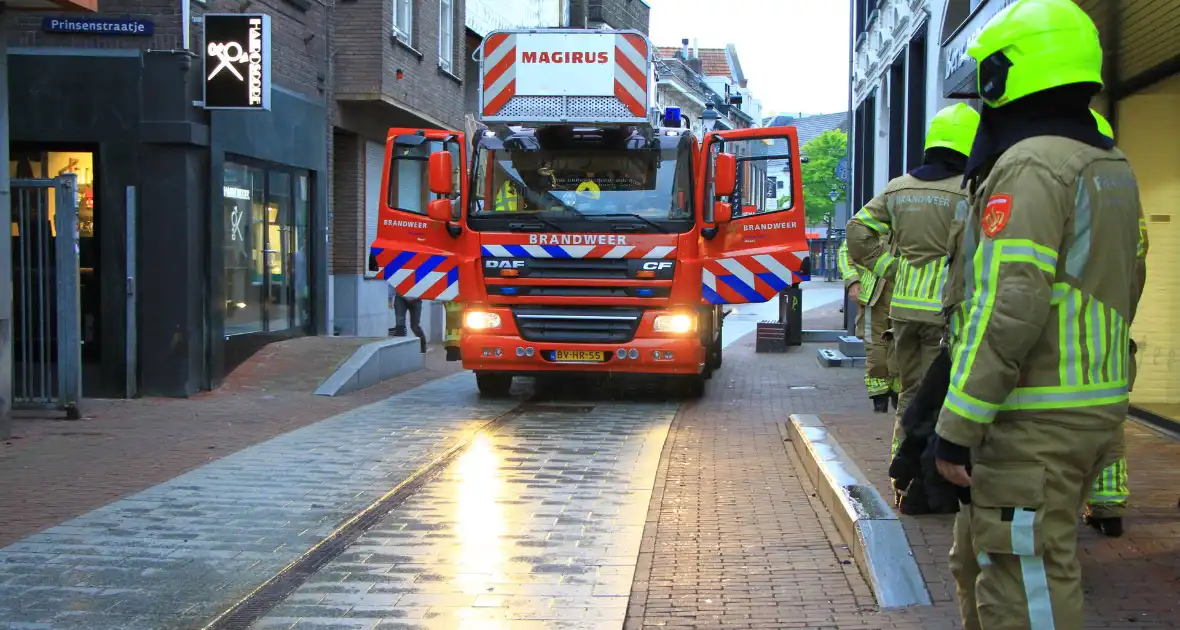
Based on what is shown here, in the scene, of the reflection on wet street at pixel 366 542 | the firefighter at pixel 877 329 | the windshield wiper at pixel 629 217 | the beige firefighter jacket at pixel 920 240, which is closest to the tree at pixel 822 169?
the windshield wiper at pixel 629 217

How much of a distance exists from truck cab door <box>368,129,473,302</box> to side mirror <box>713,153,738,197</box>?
250 centimetres

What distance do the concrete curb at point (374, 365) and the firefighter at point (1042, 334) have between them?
10.4m

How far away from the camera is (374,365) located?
14398 millimetres

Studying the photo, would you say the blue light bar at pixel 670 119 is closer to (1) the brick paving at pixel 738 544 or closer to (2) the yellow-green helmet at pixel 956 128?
(1) the brick paving at pixel 738 544

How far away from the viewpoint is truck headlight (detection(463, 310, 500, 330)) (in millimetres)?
12117

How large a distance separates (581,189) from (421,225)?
1.69 m

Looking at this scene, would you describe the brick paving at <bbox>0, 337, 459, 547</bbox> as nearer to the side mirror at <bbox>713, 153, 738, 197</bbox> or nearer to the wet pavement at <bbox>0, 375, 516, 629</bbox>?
the wet pavement at <bbox>0, 375, 516, 629</bbox>

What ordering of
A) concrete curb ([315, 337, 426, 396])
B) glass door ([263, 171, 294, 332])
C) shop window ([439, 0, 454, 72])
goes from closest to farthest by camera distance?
concrete curb ([315, 337, 426, 396]) < glass door ([263, 171, 294, 332]) < shop window ([439, 0, 454, 72])

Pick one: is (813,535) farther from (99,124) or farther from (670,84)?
(670,84)

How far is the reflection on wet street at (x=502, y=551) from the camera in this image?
199 inches

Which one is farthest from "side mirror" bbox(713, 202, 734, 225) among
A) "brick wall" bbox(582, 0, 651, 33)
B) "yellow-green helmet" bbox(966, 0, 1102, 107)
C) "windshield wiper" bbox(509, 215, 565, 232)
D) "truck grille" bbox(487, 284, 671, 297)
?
"brick wall" bbox(582, 0, 651, 33)

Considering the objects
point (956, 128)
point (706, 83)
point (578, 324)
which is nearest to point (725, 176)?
point (578, 324)

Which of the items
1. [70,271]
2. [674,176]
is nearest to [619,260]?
[674,176]

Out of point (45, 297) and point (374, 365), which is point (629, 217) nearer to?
point (374, 365)
